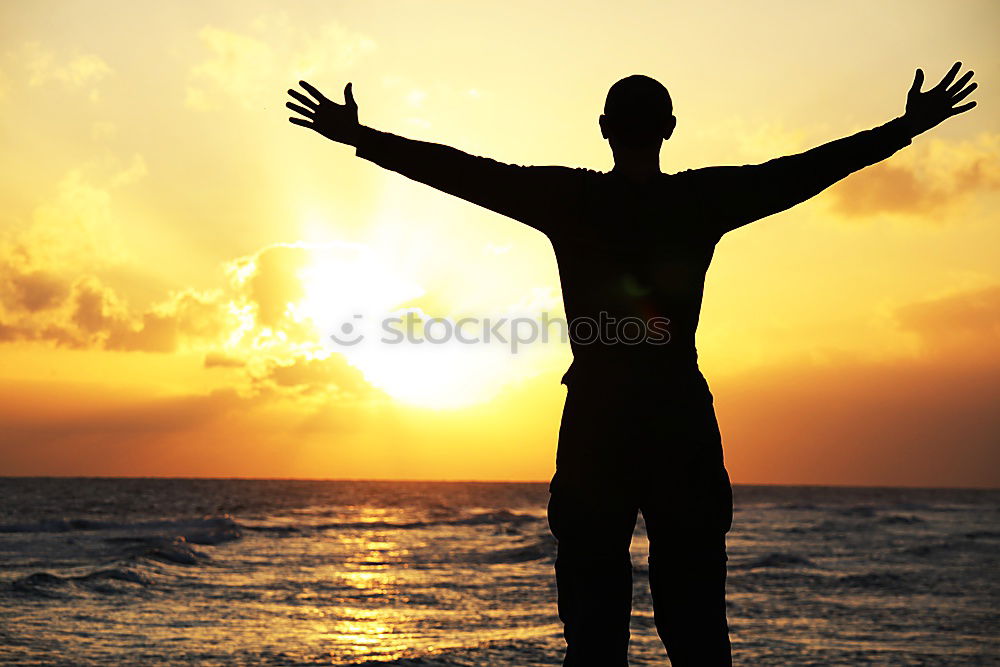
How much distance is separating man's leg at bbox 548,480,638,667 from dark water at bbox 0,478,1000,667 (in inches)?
436

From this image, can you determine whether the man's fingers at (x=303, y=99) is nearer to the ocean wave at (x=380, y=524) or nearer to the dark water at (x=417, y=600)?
the dark water at (x=417, y=600)

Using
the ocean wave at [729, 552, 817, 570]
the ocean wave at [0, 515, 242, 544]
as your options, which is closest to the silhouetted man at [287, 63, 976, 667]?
the ocean wave at [729, 552, 817, 570]

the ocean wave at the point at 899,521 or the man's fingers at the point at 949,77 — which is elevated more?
the man's fingers at the point at 949,77

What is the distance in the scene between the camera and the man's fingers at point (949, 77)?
2.88 meters

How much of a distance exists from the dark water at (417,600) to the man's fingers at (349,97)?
37.8ft

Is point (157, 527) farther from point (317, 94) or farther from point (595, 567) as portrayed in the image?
point (595, 567)

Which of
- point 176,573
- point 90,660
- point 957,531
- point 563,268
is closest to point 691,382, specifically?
point 563,268

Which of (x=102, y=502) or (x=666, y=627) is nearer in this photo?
(x=666, y=627)

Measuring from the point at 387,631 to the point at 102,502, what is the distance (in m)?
64.5

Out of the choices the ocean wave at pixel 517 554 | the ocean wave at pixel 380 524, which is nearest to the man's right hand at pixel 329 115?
the ocean wave at pixel 517 554

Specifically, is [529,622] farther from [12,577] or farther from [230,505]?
[230,505]

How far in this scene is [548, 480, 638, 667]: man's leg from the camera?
99.0 inches

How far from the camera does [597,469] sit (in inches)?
98.9

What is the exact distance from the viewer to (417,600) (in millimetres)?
19922
